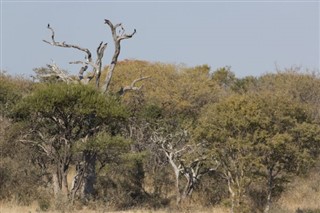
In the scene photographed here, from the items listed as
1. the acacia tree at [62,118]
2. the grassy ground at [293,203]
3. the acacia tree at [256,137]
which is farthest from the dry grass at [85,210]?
the acacia tree at [256,137]

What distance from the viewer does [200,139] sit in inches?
716

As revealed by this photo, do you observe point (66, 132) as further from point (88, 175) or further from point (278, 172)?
point (278, 172)

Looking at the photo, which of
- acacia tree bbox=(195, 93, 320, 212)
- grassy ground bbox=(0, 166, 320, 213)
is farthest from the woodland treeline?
grassy ground bbox=(0, 166, 320, 213)

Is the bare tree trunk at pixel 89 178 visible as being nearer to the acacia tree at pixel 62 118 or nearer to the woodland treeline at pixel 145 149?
the woodland treeline at pixel 145 149

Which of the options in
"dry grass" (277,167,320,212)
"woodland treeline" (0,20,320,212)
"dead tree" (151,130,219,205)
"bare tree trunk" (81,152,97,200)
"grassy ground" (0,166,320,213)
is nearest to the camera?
"woodland treeline" (0,20,320,212)

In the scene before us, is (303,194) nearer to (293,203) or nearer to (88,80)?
(293,203)

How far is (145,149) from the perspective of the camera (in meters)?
23.9

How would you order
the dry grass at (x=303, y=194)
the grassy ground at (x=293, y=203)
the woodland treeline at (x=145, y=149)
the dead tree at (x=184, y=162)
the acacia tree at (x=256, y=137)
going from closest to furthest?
the acacia tree at (x=256, y=137), the woodland treeline at (x=145, y=149), the grassy ground at (x=293, y=203), the dead tree at (x=184, y=162), the dry grass at (x=303, y=194)

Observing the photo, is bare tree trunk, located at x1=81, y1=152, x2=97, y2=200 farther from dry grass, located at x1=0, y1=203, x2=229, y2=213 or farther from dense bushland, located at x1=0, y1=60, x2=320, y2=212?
dry grass, located at x1=0, y1=203, x2=229, y2=213

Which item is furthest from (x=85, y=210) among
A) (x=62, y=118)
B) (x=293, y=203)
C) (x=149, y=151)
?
(x=293, y=203)

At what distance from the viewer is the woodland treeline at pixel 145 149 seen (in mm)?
17484

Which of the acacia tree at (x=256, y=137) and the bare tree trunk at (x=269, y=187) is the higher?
the acacia tree at (x=256, y=137)

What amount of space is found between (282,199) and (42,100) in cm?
941

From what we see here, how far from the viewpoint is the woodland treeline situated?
688 inches
